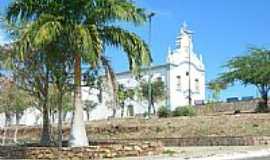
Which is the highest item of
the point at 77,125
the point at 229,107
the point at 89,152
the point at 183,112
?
the point at 229,107

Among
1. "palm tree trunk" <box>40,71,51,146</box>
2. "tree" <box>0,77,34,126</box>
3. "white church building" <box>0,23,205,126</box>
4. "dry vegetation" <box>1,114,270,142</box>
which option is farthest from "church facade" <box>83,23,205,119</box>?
"palm tree trunk" <box>40,71,51,146</box>

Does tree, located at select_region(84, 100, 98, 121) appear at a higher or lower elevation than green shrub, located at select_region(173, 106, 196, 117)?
higher

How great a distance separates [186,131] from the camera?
125ft

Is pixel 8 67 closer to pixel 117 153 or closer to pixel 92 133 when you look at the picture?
pixel 117 153

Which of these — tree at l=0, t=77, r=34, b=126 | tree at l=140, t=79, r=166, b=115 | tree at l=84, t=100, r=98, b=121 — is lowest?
tree at l=0, t=77, r=34, b=126

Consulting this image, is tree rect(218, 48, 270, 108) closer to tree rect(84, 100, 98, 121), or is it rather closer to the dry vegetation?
the dry vegetation

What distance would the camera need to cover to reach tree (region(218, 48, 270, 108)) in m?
53.2

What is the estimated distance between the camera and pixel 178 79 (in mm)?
93500

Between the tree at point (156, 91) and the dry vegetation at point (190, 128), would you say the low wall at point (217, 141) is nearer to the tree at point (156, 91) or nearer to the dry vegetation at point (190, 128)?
the dry vegetation at point (190, 128)

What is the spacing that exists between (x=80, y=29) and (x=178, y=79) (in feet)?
Result: 232

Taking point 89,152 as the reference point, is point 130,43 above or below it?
above

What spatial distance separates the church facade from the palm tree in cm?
6490

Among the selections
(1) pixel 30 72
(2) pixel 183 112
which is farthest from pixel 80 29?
(2) pixel 183 112

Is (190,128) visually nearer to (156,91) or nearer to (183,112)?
(183,112)
